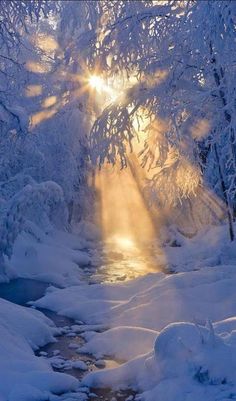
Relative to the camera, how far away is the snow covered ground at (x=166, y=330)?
5.86m

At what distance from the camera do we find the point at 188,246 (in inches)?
837

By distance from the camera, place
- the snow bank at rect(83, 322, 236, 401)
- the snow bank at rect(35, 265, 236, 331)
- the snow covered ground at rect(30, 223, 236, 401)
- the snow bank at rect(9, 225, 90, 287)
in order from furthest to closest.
Answer: the snow bank at rect(9, 225, 90, 287) → the snow bank at rect(35, 265, 236, 331) → the snow covered ground at rect(30, 223, 236, 401) → the snow bank at rect(83, 322, 236, 401)

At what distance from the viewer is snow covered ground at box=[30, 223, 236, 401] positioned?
5.86 metres

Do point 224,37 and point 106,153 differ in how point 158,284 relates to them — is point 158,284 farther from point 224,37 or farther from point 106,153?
point 224,37

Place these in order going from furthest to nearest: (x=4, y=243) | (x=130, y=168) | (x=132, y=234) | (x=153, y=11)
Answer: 1. (x=130, y=168)
2. (x=132, y=234)
3. (x=4, y=243)
4. (x=153, y=11)

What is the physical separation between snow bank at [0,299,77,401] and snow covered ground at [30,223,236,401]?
570mm

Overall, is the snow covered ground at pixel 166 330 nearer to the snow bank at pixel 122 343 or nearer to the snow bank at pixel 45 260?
the snow bank at pixel 122 343

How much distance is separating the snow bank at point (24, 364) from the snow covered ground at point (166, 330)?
570 millimetres

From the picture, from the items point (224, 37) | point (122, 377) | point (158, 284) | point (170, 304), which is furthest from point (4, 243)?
point (224, 37)

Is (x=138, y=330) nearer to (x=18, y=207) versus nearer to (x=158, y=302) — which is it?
(x=158, y=302)

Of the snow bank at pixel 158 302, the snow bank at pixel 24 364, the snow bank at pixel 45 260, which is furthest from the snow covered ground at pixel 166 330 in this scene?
the snow bank at pixel 45 260

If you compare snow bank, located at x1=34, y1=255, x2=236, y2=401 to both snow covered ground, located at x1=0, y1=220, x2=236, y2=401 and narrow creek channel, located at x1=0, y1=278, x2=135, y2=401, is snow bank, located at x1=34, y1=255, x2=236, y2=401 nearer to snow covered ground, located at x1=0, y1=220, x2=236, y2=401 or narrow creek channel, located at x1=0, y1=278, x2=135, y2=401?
snow covered ground, located at x1=0, y1=220, x2=236, y2=401

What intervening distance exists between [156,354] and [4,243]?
28.6 feet

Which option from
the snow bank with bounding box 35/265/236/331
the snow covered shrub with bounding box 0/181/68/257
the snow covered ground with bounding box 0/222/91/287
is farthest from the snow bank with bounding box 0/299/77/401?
the snow covered ground with bounding box 0/222/91/287
